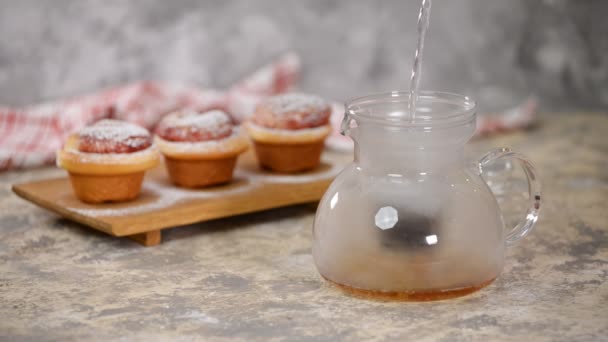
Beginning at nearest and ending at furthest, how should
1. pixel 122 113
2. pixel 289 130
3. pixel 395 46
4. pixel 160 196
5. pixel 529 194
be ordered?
pixel 529 194
pixel 160 196
pixel 289 130
pixel 122 113
pixel 395 46

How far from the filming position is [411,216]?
4.44 feet

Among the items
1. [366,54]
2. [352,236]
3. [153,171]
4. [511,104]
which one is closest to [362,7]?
[366,54]

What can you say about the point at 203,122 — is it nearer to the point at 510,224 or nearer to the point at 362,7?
the point at 510,224

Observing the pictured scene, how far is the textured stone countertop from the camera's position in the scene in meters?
1.32

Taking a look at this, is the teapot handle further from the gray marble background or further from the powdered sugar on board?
the gray marble background

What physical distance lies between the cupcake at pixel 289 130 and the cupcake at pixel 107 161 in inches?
11.2

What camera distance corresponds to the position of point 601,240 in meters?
1.73

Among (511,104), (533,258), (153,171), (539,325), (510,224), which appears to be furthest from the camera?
(511,104)

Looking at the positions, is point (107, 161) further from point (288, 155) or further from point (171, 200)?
point (288, 155)

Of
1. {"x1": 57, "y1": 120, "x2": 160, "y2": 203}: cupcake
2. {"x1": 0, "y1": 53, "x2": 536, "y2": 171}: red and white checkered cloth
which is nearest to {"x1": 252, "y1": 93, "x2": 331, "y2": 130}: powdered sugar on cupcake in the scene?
{"x1": 57, "y1": 120, "x2": 160, "y2": 203}: cupcake

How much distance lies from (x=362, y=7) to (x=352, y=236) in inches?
78.1

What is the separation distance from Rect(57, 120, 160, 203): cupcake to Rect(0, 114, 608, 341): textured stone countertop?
0.29 ft

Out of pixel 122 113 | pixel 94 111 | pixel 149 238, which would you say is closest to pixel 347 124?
pixel 149 238

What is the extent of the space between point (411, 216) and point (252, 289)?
30 centimetres
